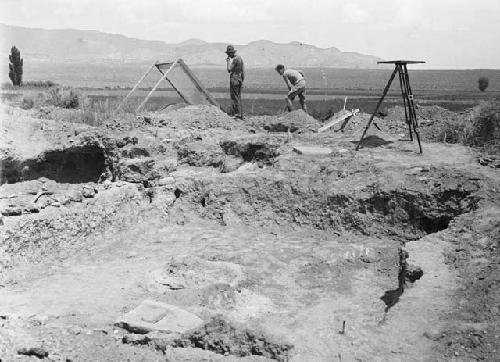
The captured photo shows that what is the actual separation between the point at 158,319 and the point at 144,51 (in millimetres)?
167484

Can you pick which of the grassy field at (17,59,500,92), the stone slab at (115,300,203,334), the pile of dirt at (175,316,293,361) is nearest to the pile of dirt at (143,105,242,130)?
the stone slab at (115,300,203,334)

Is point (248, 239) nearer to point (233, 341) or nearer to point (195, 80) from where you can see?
point (233, 341)

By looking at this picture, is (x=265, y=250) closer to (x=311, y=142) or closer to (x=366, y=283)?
(x=366, y=283)

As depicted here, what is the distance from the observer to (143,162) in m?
9.88

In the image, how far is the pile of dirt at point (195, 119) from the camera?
11758mm

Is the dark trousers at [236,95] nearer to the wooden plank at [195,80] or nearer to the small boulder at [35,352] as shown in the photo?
the wooden plank at [195,80]

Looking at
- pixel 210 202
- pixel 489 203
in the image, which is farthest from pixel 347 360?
pixel 210 202

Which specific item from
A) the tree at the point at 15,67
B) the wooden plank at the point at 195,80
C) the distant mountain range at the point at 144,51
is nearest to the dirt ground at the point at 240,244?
the wooden plank at the point at 195,80

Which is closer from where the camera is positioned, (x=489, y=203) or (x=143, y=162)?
(x=489, y=203)

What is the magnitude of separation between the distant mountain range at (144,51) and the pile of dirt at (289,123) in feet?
387

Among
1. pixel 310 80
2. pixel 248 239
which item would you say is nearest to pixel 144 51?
pixel 310 80

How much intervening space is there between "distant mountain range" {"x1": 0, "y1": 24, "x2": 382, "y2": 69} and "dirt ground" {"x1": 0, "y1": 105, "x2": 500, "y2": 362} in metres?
121

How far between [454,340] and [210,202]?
15.8ft

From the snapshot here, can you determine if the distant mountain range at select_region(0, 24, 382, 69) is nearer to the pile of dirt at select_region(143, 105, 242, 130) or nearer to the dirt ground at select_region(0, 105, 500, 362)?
the pile of dirt at select_region(143, 105, 242, 130)
